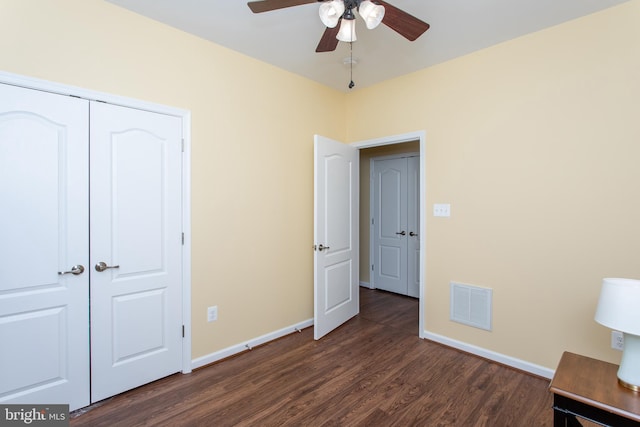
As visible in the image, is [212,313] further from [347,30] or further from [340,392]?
[347,30]

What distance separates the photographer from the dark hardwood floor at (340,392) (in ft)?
6.48

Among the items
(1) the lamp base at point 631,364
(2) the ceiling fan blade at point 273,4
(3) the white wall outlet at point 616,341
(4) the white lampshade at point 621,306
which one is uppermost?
(2) the ceiling fan blade at point 273,4

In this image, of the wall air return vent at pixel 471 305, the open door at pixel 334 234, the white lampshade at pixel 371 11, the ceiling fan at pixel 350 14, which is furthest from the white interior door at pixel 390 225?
the white lampshade at pixel 371 11

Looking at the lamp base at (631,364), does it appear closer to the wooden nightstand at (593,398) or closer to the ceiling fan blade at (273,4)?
the wooden nightstand at (593,398)

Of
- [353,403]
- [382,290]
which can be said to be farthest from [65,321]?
[382,290]

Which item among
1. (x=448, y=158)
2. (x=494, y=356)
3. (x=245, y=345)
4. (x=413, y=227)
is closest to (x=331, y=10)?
(x=448, y=158)

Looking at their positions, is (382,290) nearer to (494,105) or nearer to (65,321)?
(494,105)

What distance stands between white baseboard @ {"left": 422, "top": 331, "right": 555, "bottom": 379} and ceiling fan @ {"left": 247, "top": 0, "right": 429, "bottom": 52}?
264cm

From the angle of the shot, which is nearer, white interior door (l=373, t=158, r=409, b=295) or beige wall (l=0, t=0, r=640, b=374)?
beige wall (l=0, t=0, r=640, b=374)

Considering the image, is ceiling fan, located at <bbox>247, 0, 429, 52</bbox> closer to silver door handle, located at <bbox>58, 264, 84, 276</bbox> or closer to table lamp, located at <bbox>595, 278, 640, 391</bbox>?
table lamp, located at <bbox>595, 278, 640, 391</bbox>

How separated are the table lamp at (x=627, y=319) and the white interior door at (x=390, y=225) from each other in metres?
3.22

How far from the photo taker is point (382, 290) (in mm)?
4961

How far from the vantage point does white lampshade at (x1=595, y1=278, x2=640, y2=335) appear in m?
1.31

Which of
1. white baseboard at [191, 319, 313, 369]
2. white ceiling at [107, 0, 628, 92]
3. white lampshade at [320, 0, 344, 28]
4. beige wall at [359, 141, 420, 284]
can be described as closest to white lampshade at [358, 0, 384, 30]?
white lampshade at [320, 0, 344, 28]
